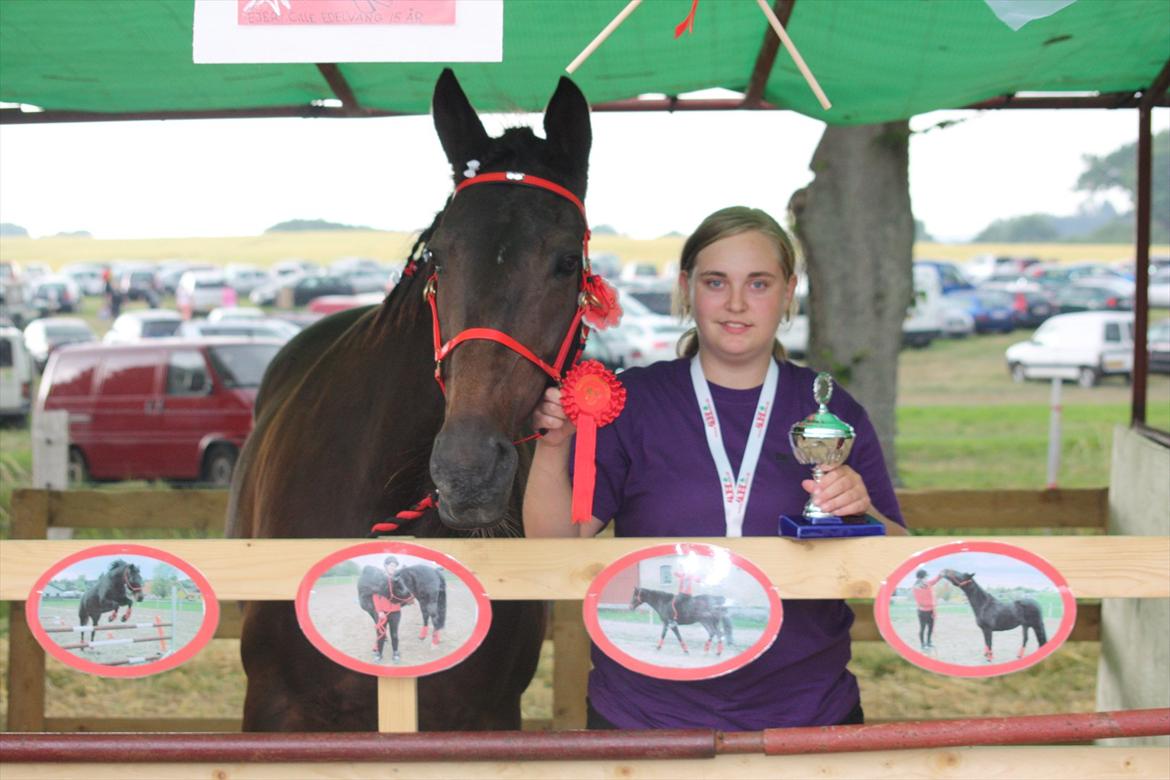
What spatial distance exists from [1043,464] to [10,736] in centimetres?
1311

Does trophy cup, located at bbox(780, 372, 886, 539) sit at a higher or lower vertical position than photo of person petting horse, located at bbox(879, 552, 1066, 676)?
higher

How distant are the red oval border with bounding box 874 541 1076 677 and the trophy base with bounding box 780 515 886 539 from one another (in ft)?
0.37

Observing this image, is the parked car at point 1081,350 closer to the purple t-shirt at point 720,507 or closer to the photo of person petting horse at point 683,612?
the purple t-shirt at point 720,507

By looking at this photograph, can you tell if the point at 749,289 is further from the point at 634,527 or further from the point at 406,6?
the point at 406,6

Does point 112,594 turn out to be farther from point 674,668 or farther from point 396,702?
point 674,668

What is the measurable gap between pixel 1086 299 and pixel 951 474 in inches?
706

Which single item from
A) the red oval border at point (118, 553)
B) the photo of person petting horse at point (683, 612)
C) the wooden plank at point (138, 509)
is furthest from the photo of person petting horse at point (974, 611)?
the wooden plank at point (138, 509)

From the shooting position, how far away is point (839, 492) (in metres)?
2.12

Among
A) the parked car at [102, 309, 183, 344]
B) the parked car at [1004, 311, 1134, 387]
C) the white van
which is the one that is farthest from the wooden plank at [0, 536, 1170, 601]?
the parked car at [102, 309, 183, 344]

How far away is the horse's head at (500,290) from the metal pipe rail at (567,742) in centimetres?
44

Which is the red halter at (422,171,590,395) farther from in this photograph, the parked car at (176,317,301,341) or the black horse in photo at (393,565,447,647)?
the parked car at (176,317,301,341)

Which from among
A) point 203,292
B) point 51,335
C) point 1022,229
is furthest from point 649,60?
point 1022,229

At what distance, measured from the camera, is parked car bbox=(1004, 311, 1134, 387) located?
20484 millimetres

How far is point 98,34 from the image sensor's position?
349 centimetres
